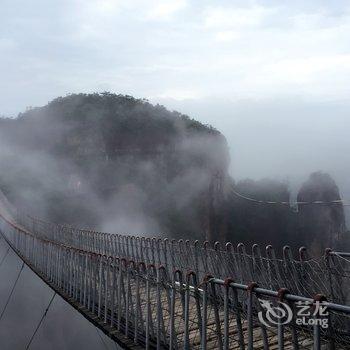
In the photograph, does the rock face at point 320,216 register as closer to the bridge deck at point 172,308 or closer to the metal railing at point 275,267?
the metal railing at point 275,267

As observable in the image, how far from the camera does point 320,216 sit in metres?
49.4

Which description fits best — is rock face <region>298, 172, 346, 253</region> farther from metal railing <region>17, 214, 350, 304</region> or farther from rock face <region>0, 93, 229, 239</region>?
metal railing <region>17, 214, 350, 304</region>

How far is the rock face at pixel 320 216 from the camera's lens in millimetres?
48438

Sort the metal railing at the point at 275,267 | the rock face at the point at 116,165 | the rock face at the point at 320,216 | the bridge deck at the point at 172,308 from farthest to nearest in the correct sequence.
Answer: the rock face at the point at 320,216 < the rock face at the point at 116,165 < the metal railing at the point at 275,267 < the bridge deck at the point at 172,308

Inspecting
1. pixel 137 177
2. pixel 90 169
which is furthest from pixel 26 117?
pixel 137 177

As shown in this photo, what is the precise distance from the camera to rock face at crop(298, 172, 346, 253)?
159ft

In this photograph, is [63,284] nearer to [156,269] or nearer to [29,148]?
[156,269]

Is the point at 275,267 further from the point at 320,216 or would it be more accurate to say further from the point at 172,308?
the point at 320,216

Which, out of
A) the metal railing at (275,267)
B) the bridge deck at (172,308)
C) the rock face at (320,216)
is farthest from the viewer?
the rock face at (320,216)

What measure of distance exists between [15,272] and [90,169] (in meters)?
23.4

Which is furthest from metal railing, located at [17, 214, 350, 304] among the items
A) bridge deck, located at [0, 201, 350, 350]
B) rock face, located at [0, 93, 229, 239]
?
rock face, located at [0, 93, 229, 239]

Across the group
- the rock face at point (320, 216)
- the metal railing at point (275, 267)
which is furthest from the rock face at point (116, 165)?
the metal railing at point (275, 267)

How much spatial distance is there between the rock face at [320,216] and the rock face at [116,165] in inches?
431

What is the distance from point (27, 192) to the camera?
144 feet
